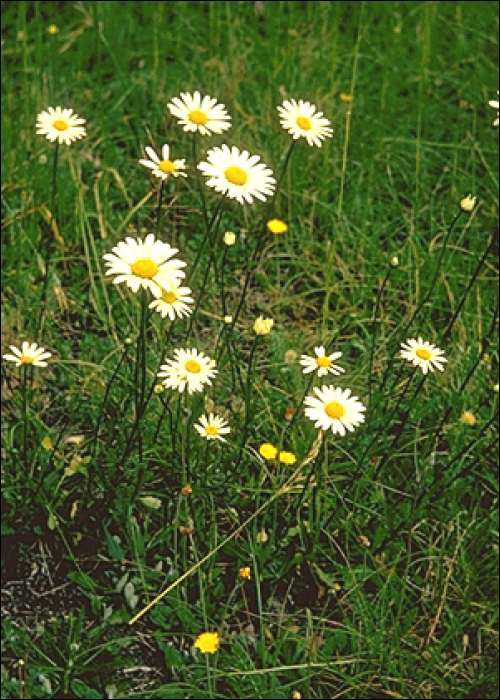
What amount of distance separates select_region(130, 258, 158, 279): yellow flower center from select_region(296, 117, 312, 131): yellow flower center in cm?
47

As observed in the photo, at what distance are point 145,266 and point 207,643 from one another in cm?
65

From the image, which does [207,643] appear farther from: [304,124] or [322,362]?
[304,124]

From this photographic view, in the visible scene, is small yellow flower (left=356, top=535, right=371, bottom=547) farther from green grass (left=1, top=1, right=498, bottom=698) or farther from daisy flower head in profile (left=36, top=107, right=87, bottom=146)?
daisy flower head in profile (left=36, top=107, right=87, bottom=146)

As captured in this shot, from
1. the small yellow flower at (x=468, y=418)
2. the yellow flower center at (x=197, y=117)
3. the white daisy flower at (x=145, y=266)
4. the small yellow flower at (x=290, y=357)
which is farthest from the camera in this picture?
the small yellow flower at (x=290, y=357)

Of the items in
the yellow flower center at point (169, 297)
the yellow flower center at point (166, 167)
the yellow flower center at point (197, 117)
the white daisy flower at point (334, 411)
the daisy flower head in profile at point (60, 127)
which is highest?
the daisy flower head in profile at point (60, 127)

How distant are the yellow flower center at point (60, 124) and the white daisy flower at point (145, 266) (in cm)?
48

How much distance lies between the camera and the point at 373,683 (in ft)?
6.05

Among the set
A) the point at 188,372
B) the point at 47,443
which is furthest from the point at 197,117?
the point at 47,443

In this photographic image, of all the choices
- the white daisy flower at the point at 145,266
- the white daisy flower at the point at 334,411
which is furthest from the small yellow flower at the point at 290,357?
the white daisy flower at the point at 145,266

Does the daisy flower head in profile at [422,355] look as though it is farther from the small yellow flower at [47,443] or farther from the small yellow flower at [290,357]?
the small yellow flower at [47,443]

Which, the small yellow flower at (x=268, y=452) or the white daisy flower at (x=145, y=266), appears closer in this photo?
the white daisy flower at (x=145, y=266)

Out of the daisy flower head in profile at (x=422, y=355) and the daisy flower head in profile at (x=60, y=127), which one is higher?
the daisy flower head in profile at (x=60, y=127)

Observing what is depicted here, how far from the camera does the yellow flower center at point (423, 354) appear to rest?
5.96ft

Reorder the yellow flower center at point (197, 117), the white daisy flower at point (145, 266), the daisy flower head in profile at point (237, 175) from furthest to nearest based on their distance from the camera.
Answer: the yellow flower center at point (197, 117) → the daisy flower head in profile at point (237, 175) → the white daisy flower at point (145, 266)
